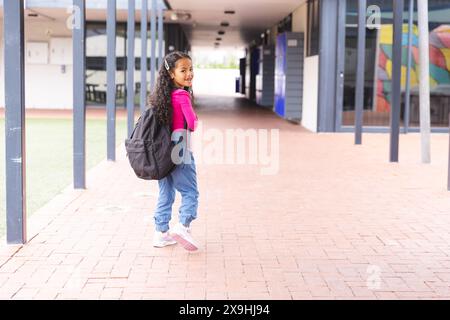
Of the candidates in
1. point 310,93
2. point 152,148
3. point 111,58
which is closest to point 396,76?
point 111,58

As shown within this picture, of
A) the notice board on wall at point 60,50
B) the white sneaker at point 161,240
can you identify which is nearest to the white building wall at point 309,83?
the notice board on wall at point 60,50

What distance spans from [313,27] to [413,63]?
2.53m

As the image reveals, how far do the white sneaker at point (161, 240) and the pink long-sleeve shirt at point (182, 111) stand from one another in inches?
32.7

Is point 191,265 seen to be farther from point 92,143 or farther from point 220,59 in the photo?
point 220,59

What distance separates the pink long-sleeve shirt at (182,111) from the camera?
458 cm

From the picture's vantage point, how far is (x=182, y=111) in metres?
4.66

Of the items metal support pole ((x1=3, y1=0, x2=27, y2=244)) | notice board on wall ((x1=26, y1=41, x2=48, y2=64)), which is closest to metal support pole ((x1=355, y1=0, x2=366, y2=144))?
metal support pole ((x1=3, y1=0, x2=27, y2=244))

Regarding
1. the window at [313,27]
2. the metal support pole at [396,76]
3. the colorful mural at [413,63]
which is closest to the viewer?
the metal support pole at [396,76]

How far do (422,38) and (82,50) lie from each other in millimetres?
5206

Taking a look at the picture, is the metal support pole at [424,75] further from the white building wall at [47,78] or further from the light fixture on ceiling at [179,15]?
the white building wall at [47,78]

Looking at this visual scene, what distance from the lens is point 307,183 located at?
8.08 metres

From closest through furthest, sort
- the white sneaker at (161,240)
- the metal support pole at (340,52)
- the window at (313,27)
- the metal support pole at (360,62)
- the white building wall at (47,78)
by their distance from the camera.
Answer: the white sneaker at (161,240), the metal support pole at (360,62), the metal support pole at (340,52), the window at (313,27), the white building wall at (47,78)

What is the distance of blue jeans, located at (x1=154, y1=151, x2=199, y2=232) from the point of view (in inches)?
188

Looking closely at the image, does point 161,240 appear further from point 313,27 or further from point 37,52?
point 37,52
